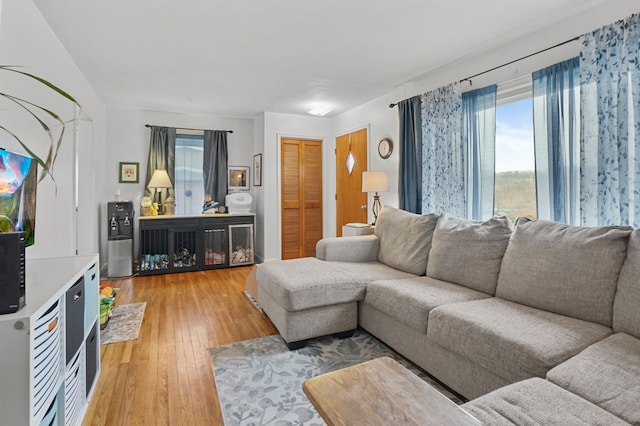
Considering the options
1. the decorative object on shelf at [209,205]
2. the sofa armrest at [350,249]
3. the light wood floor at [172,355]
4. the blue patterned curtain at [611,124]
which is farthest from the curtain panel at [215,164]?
the blue patterned curtain at [611,124]

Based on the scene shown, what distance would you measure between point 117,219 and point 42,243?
7.81 feet

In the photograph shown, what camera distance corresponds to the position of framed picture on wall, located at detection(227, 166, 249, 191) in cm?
564

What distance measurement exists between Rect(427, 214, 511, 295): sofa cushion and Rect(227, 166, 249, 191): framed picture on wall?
3805 mm

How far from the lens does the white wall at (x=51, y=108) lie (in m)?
1.92

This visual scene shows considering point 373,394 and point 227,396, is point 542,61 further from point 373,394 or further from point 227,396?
point 227,396

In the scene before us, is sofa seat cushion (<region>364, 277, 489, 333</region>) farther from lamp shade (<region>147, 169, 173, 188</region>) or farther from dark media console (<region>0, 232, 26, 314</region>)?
lamp shade (<region>147, 169, 173, 188</region>)

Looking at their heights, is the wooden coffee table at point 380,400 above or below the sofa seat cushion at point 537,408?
above

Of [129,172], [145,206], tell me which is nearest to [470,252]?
[145,206]

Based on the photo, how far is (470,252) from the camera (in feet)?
8.00

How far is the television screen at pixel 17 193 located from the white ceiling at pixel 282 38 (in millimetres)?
1243

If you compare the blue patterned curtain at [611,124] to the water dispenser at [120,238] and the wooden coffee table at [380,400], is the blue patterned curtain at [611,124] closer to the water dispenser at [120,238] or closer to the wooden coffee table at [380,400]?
the wooden coffee table at [380,400]

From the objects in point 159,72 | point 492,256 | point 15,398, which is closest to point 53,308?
point 15,398

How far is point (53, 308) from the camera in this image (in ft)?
4.23

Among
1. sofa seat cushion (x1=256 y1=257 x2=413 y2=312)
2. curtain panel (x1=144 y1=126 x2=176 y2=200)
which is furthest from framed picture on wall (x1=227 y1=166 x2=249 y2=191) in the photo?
sofa seat cushion (x1=256 y1=257 x2=413 y2=312)
